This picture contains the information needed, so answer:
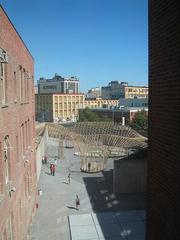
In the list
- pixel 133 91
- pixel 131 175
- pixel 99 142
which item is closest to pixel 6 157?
pixel 131 175

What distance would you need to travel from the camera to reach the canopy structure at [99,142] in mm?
35656

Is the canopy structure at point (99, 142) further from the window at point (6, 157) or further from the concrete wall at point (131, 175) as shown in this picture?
the window at point (6, 157)

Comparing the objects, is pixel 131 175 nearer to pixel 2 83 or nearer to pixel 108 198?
A: pixel 108 198

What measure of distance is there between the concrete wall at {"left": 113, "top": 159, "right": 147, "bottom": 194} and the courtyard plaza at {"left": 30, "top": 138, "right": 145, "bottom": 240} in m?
0.94

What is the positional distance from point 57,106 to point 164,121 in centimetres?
11097

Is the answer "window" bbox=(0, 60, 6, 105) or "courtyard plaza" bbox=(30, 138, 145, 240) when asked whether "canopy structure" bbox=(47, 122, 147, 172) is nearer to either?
"courtyard plaza" bbox=(30, 138, 145, 240)

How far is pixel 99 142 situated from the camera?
139 ft

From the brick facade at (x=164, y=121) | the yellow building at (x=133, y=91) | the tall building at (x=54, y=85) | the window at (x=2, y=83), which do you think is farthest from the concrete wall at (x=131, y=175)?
the tall building at (x=54, y=85)

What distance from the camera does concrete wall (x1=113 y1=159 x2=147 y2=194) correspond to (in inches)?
1062

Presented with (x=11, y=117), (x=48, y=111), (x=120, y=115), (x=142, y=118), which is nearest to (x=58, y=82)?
(x=48, y=111)

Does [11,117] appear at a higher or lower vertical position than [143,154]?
higher

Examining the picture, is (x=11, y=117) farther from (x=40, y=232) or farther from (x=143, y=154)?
(x=143, y=154)

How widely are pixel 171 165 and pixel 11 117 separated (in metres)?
7.96

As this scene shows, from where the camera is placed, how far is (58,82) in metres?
191
